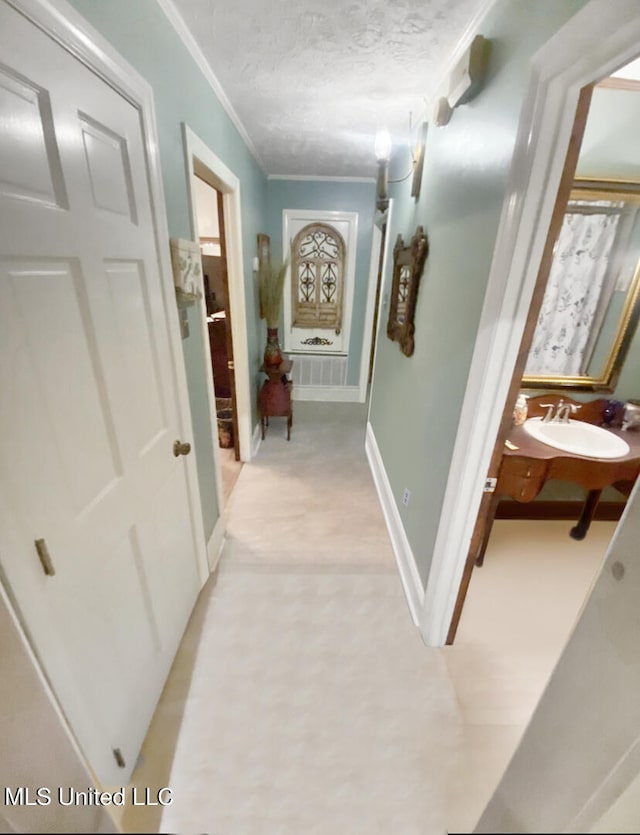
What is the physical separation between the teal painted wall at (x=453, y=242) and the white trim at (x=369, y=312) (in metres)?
1.34

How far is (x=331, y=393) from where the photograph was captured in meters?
4.30

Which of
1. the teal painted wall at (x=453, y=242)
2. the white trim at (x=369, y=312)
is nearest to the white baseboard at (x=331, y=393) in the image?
the white trim at (x=369, y=312)

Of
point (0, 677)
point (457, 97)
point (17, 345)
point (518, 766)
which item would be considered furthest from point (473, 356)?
point (0, 677)

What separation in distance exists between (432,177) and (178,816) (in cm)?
246

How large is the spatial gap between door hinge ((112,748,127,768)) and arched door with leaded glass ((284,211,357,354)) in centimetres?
361

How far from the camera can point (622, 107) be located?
4.82ft

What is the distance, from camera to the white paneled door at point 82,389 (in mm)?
651

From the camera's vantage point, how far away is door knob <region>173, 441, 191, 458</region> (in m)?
1.35

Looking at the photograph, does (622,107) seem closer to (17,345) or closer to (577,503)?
(577,503)

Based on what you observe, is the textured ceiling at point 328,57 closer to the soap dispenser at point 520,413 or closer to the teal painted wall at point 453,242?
the teal painted wall at point 453,242

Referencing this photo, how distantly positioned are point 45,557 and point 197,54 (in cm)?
183

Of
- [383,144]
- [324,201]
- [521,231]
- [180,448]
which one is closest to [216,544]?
[180,448]

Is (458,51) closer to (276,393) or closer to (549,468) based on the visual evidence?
(549,468)

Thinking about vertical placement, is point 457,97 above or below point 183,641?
above
